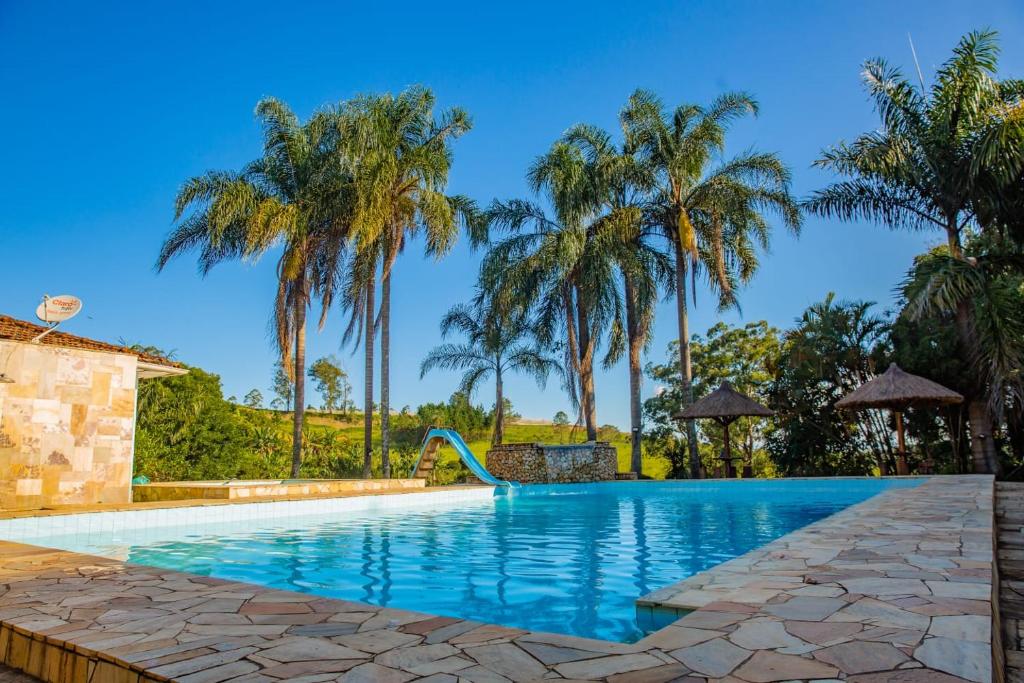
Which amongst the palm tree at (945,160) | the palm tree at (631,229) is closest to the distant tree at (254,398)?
the palm tree at (631,229)

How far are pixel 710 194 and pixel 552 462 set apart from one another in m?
8.30

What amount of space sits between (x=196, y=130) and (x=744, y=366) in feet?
60.7

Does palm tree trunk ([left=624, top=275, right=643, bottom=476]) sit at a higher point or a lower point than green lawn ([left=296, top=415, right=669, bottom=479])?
higher

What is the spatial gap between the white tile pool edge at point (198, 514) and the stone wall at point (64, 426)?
5.70ft

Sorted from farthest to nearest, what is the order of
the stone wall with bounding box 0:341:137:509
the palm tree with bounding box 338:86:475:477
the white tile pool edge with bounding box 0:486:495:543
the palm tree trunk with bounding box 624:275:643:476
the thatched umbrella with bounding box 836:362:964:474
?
the palm tree trunk with bounding box 624:275:643:476 → the palm tree with bounding box 338:86:475:477 → the thatched umbrella with bounding box 836:362:964:474 → the stone wall with bounding box 0:341:137:509 → the white tile pool edge with bounding box 0:486:495:543

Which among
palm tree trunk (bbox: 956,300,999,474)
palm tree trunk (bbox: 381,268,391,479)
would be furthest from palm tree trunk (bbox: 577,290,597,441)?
palm tree trunk (bbox: 956,300,999,474)

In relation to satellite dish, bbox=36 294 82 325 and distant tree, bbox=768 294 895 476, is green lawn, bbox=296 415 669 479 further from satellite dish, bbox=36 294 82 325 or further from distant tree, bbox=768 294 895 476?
satellite dish, bbox=36 294 82 325

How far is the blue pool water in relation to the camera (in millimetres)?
4328

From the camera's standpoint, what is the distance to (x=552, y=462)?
17297mm

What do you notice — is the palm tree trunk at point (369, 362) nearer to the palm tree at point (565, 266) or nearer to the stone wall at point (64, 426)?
the palm tree at point (565, 266)

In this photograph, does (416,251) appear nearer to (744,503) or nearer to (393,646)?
(744,503)

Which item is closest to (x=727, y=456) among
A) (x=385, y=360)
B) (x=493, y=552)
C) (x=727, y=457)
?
(x=727, y=457)

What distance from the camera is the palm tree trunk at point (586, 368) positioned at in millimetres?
18141

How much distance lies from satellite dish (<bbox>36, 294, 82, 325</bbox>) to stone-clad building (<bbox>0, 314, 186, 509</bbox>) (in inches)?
14.5
